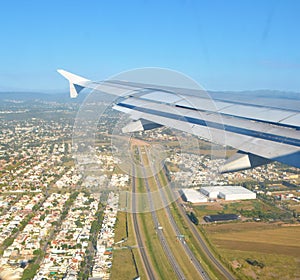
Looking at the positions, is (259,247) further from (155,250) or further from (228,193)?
(228,193)

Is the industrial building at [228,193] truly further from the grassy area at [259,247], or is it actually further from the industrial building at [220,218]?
the grassy area at [259,247]

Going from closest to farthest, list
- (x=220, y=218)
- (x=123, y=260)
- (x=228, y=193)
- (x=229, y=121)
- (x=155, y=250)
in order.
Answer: (x=229, y=121) → (x=123, y=260) → (x=155, y=250) → (x=220, y=218) → (x=228, y=193)

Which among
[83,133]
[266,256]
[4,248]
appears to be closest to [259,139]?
[83,133]

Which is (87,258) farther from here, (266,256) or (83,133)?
(83,133)

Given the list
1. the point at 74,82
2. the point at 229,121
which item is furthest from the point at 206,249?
the point at 229,121

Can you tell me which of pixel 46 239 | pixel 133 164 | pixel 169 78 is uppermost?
pixel 169 78

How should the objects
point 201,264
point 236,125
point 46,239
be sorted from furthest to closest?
point 46,239, point 201,264, point 236,125

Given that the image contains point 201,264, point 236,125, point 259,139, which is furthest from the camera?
point 201,264

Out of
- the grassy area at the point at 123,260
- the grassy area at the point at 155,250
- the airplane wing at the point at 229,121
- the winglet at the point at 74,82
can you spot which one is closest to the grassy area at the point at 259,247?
the grassy area at the point at 155,250
